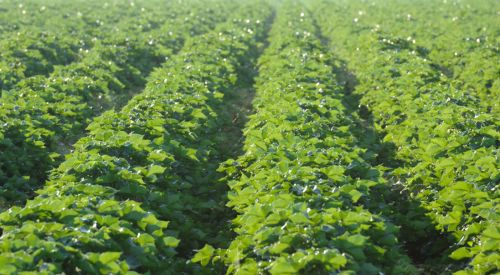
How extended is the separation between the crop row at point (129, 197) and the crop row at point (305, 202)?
0.58 m

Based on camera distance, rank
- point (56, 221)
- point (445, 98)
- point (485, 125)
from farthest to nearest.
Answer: point (445, 98), point (485, 125), point (56, 221)

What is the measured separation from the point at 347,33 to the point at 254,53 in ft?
14.7

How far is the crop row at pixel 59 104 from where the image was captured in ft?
28.3

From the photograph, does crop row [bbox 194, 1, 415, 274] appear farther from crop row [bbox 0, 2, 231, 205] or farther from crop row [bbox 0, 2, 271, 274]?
crop row [bbox 0, 2, 231, 205]

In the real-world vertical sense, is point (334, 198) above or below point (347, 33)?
below

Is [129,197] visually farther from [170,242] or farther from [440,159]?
[440,159]

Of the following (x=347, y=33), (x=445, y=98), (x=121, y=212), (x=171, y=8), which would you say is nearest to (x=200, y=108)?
(x=445, y=98)

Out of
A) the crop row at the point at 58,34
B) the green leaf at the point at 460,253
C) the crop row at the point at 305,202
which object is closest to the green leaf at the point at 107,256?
the crop row at the point at 305,202

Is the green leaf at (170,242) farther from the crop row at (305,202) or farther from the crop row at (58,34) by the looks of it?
the crop row at (58,34)

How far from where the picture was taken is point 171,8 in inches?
1199

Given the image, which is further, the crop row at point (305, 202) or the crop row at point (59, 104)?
the crop row at point (59, 104)

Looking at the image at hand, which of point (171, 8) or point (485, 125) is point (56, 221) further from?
point (171, 8)

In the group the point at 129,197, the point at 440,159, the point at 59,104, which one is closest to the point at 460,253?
the point at 440,159

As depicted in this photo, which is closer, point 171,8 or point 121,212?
point 121,212
